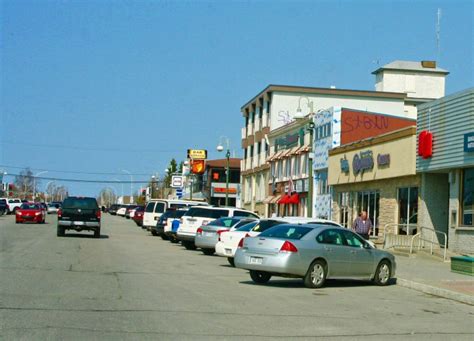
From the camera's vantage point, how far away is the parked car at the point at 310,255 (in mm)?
16828

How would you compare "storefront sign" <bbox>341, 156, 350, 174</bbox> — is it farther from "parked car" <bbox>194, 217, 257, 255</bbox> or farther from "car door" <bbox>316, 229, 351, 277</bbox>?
"car door" <bbox>316, 229, 351, 277</bbox>

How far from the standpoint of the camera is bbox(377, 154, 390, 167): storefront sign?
34906mm

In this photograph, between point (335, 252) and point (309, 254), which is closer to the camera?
point (309, 254)

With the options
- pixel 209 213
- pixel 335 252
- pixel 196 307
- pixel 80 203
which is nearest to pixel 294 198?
pixel 80 203

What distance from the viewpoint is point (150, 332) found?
10.1 metres

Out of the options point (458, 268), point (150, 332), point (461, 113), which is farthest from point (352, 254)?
point (461, 113)

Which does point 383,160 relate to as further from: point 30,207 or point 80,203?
point 30,207

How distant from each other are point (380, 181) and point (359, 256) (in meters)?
18.7

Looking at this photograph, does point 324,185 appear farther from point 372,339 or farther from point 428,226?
point 372,339

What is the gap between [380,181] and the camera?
36469mm

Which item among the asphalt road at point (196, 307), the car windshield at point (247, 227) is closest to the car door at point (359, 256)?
the asphalt road at point (196, 307)

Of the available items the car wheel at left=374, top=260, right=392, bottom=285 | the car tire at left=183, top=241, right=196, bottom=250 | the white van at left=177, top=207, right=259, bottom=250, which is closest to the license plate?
the car wheel at left=374, top=260, right=392, bottom=285

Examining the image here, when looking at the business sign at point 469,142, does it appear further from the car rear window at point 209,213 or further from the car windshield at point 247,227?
the car rear window at point 209,213

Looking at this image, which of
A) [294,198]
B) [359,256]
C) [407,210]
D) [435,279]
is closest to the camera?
[359,256]
